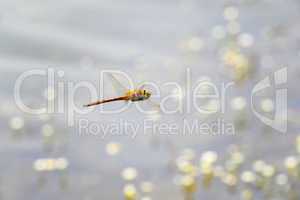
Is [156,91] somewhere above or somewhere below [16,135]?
above

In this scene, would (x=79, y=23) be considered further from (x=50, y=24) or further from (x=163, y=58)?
(x=163, y=58)

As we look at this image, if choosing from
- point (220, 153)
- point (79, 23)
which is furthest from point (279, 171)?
point (79, 23)

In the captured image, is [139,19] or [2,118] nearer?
[2,118]

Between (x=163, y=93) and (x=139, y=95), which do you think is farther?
(x=163, y=93)

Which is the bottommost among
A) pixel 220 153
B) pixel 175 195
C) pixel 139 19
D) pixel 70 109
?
pixel 175 195

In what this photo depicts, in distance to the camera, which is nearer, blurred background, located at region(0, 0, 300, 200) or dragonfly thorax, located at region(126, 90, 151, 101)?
dragonfly thorax, located at region(126, 90, 151, 101)

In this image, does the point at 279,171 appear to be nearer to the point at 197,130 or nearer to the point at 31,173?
the point at 197,130

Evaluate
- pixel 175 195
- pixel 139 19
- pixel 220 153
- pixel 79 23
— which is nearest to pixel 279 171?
pixel 220 153

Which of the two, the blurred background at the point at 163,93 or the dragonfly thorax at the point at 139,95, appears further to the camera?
the blurred background at the point at 163,93
